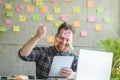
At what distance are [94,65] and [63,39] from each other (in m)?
0.85

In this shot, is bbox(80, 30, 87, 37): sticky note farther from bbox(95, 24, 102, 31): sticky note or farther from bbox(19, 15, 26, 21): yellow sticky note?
bbox(19, 15, 26, 21): yellow sticky note

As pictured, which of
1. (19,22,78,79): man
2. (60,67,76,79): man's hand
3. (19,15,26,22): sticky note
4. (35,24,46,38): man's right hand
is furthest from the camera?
(19,15,26,22): sticky note

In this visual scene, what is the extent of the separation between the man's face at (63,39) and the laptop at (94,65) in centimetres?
76

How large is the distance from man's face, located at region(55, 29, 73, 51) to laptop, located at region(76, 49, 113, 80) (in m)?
0.76

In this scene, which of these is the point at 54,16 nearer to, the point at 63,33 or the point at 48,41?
the point at 48,41

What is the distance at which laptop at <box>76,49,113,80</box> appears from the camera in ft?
4.40

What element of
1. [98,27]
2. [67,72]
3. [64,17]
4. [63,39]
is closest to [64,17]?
[64,17]

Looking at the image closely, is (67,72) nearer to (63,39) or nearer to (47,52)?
(63,39)

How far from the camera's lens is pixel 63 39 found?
2.18 metres

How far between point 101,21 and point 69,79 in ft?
6.38

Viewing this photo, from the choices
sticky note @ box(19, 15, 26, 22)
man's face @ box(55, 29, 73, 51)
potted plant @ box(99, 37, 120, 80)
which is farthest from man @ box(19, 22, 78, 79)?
sticky note @ box(19, 15, 26, 22)

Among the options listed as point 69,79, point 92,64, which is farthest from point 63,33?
point 92,64

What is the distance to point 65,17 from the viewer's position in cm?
347

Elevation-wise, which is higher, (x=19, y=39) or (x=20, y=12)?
(x=20, y=12)
